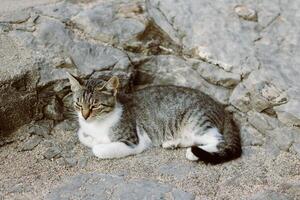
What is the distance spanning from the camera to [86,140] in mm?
4465

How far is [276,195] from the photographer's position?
3.84 m

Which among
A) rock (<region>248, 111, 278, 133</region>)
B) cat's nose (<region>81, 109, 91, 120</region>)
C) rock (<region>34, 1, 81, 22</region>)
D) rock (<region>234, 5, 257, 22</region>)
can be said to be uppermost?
rock (<region>234, 5, 257, 22</region>)

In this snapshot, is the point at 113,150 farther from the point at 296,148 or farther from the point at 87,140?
the point at 296,148

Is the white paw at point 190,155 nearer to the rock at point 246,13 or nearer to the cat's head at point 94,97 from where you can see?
the cat's head at point 94,97

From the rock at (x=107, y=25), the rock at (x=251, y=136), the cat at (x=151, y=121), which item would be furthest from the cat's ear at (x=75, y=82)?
the rock at (x=251, y=136)

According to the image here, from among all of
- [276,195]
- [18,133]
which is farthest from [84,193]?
[276,195]

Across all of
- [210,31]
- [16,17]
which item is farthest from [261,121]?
[16,17]

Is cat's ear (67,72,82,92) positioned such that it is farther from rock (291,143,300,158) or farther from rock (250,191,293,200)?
rock (291,143,300,158)

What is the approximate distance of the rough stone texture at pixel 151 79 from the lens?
4.00 metres

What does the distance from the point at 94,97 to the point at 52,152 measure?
1.80 feet

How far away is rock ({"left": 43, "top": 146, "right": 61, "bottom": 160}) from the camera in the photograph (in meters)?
4.34

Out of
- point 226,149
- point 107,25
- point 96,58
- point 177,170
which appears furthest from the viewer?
point 107,25

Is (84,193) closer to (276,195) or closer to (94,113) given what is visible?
(94,113)

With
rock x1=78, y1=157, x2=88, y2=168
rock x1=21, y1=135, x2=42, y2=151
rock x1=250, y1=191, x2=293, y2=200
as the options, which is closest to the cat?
rock x1=78, y1=157, x2=88, y2=168
